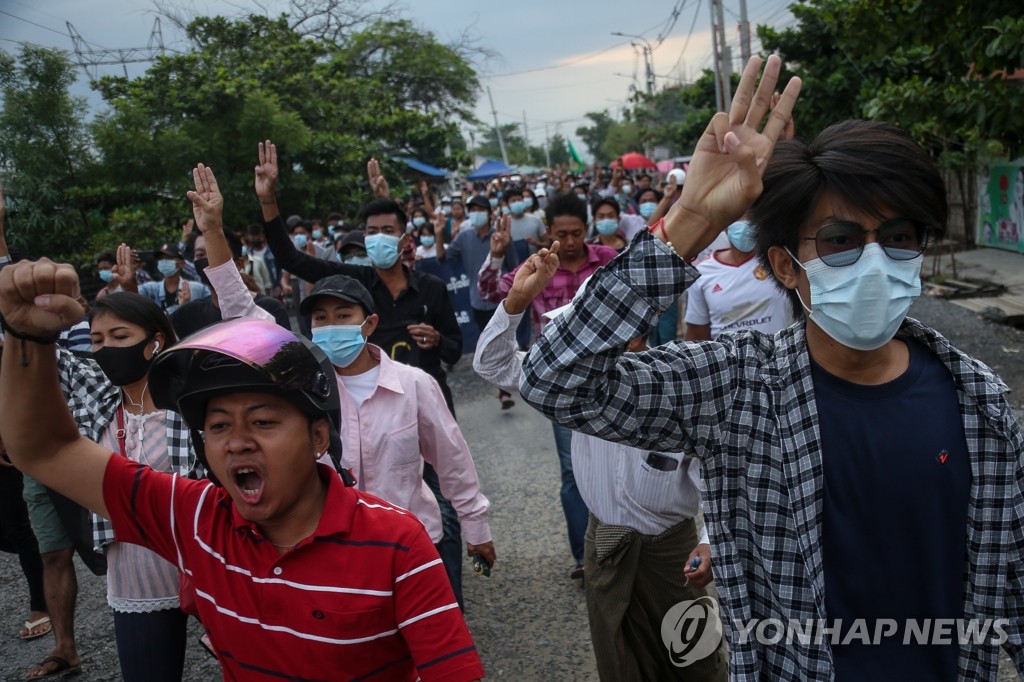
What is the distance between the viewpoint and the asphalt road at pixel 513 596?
4246 mm

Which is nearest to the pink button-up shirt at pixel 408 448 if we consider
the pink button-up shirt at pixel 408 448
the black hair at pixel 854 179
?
the pink button-up shirt at pixel 408 448

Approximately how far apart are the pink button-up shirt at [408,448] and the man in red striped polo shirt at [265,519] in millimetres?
1372

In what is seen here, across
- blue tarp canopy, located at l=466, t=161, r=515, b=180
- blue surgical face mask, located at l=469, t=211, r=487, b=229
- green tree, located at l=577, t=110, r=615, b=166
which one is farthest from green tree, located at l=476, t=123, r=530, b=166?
blue surgical face mask, located at l=469, t=211, r=487, b=229

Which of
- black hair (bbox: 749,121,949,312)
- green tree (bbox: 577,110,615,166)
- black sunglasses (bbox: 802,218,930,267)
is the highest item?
black hair (bbox: 749,121,949,312)

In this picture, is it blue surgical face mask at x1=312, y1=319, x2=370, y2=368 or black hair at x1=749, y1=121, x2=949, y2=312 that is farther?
blue surgical face mask at x1=312, y1=319, x2=370, y2=368

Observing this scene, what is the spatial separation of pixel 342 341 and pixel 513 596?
77.9 inches

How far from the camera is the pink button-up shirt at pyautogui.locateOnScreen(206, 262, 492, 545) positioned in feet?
11.0

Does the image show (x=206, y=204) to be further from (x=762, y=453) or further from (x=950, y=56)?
(x=950, y=56)

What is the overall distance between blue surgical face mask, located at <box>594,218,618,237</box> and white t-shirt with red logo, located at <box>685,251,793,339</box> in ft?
11.5

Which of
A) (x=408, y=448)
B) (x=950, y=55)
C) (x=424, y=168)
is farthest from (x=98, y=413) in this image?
(x=424, y=168)

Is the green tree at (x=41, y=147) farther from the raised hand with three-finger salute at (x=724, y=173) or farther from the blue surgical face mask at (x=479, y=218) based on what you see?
the blue surgical face mask at (x=479, y=218)

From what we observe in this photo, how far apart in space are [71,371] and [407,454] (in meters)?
1.35

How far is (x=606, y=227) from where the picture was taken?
8203 mm

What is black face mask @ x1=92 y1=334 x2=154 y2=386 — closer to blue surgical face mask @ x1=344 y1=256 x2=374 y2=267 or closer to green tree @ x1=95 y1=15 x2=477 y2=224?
green tree @ x1=95 y1=15 x2=477 y2=224
